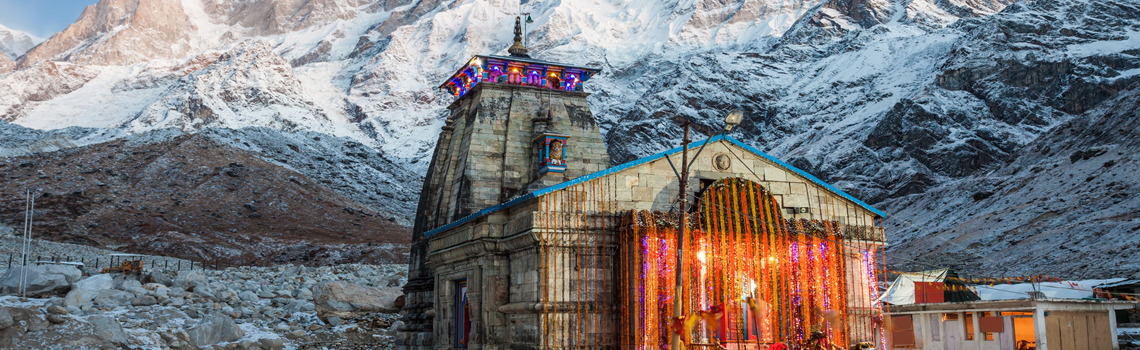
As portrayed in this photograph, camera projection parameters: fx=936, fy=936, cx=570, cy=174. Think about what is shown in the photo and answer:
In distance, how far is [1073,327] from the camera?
28484 millimetres

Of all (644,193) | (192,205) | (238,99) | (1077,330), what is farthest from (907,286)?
(238,99)

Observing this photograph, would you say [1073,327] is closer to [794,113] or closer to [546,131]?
[546,131]

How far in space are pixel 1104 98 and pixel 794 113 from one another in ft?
191

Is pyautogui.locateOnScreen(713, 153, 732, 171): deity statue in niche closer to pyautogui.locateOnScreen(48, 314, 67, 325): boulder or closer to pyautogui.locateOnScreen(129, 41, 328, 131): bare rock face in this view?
pyautogui.locateOnScreen(48, 314, 67, 325): boulder

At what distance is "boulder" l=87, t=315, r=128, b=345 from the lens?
89.1 feet

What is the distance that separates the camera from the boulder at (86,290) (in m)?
32.7

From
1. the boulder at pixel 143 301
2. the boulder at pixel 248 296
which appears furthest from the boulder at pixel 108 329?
the boulder at pixel 248 296

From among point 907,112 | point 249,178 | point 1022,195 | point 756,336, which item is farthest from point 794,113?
point 756,336

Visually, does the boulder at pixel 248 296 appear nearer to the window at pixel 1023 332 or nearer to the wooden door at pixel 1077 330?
the window at pixel 1023 332

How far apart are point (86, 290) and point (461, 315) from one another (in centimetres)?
1789

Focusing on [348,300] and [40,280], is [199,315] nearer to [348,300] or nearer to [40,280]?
[348,300]

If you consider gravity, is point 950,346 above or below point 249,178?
below

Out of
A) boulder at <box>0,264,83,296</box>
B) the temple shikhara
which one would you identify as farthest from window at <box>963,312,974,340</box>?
boulder at <box>0,264,83,296</box>

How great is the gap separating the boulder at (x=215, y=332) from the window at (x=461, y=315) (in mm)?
10894
